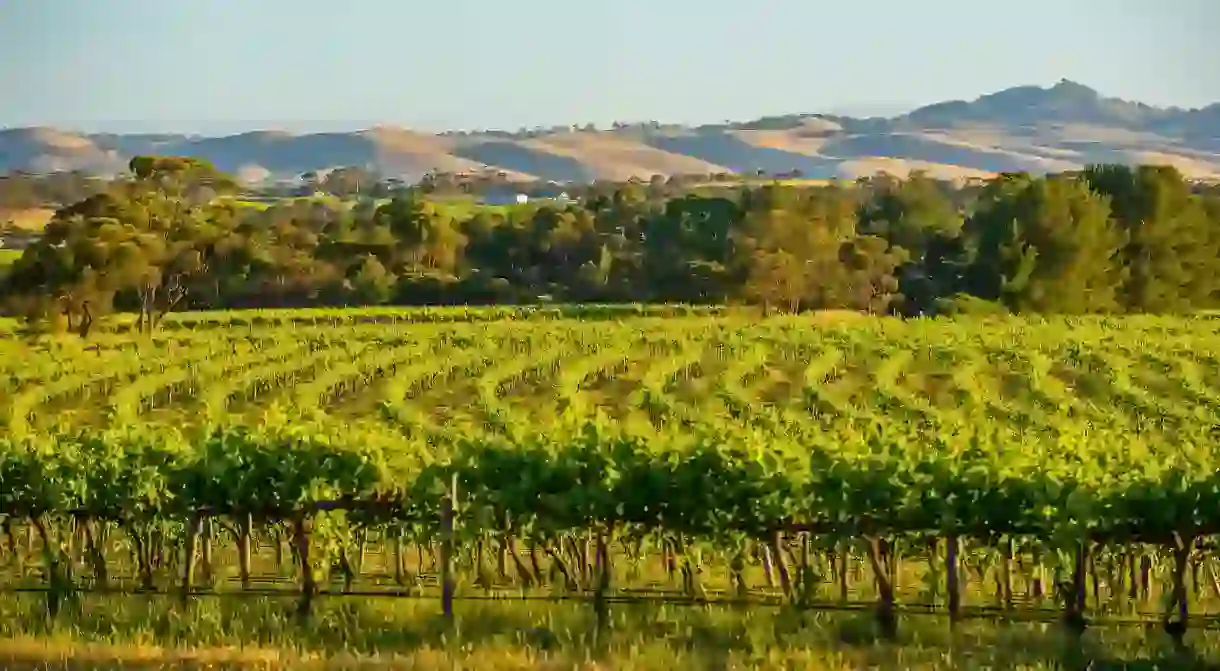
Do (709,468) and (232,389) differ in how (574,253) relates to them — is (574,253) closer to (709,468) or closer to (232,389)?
(232,389)

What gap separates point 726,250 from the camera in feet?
243

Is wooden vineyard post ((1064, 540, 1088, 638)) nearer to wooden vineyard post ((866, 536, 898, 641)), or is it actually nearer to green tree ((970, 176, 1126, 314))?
wooden vineyard post ((866, 536, 898, 641))

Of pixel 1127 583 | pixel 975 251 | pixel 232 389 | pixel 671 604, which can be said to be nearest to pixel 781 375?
pixel 232 389

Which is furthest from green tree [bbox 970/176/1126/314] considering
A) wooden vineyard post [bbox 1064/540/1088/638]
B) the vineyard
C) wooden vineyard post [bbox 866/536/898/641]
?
wooden vineyard post [bbox 866/536/898/641]

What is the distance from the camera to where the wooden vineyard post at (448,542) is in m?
11.1

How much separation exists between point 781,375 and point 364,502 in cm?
2370

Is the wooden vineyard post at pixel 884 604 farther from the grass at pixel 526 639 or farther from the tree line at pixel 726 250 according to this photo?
the tree line at pixel 726 250

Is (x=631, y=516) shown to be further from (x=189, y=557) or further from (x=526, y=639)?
(x=189, y=557)

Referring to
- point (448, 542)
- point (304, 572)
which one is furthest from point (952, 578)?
point (304, 572)

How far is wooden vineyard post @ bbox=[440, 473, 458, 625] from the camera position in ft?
36.3

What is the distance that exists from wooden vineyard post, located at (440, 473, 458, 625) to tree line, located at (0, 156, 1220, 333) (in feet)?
136

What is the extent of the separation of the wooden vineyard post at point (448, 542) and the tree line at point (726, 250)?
41504 mm

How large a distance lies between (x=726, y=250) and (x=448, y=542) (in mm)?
63561

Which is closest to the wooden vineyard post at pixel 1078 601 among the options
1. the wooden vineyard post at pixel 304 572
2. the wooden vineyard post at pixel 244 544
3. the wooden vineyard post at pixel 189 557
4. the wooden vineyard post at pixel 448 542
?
the wooden vineyard post at pixel 448 542
